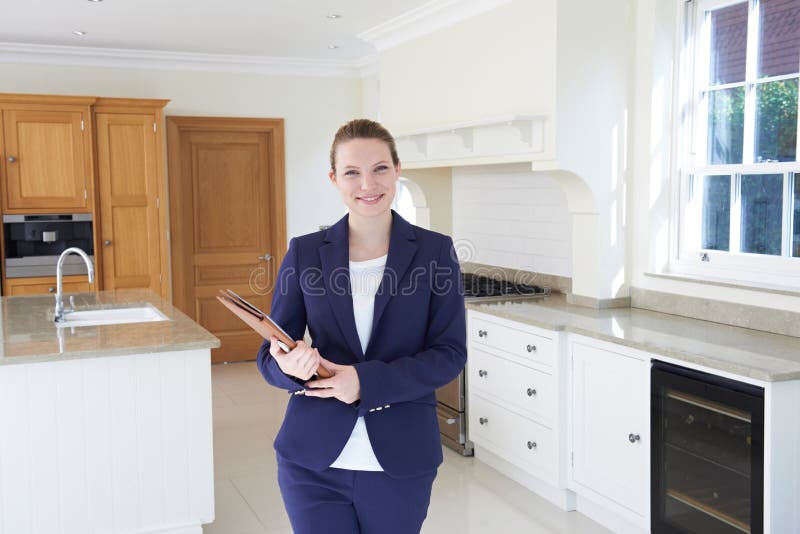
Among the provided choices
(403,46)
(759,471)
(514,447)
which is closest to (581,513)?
(514,447)

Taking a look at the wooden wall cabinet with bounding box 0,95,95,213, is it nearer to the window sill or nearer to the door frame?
the door frame

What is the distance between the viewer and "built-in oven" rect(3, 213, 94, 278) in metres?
6.02

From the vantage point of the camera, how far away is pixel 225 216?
7348 millimetres

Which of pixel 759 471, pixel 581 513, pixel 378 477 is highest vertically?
pixel 378 477

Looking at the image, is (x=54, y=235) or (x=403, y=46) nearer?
(x=403, y=46)

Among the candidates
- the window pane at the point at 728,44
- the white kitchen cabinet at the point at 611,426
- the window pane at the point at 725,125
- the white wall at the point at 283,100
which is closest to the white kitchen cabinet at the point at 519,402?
the white kitchen cabinet at the point at 611,426

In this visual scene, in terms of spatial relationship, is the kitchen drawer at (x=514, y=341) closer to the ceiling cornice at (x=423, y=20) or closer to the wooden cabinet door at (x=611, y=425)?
the wooden cabinet door at (x=611, y=425)

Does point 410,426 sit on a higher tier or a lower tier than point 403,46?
lower

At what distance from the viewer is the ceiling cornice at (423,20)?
4633 mm

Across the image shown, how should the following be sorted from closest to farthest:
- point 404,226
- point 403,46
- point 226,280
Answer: point 404,226 → point 403,46 → point 226,280

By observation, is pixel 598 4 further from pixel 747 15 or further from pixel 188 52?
pixel 188 52

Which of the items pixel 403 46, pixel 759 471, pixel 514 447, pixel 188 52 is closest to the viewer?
pixel 759 471

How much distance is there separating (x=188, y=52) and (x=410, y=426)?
5766mm

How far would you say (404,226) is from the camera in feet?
6.08
